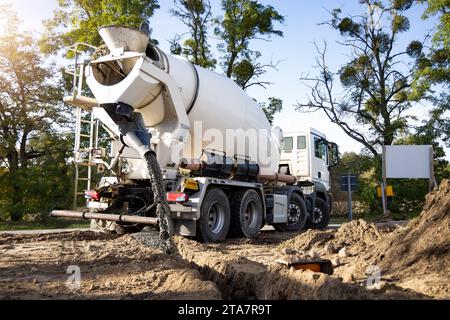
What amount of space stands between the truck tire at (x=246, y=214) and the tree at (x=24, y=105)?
14.6 meters

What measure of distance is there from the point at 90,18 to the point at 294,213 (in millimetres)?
15572

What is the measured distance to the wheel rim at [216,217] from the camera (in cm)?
965

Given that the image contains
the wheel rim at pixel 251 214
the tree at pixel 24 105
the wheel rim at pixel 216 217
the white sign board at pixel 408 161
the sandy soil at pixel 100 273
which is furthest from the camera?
the tree at pixel 24 105

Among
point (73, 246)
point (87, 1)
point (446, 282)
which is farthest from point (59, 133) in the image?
point (446, 282)

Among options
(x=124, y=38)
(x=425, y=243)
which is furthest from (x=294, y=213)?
(x=425, y=243)

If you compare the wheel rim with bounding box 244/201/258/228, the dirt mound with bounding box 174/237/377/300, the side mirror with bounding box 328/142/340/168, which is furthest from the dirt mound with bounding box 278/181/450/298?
the side mirror with bounding box 328/142/340/168

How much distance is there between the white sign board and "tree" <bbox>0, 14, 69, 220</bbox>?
15.8m

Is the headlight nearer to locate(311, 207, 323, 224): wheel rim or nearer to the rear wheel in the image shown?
the rear wheel

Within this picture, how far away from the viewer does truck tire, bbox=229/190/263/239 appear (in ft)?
33.7

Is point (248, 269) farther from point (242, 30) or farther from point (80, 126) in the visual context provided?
point (242, 30)

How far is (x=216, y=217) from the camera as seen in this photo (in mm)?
9828

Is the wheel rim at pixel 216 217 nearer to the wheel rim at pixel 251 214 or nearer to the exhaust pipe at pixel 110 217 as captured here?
the wheel rim at pixel 251 214

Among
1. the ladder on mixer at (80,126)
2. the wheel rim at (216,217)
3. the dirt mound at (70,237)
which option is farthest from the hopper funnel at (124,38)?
the dirt mound at (70,237)

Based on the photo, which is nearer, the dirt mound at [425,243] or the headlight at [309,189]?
the dirt mound at [425,243]
